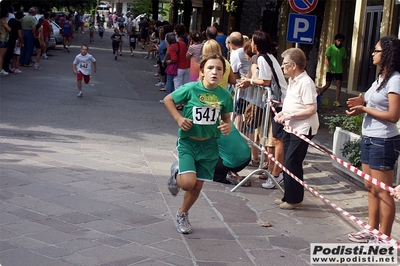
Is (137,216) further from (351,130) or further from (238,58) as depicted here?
(238,58)

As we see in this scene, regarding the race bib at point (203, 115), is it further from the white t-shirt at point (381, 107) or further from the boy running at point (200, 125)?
the white t-shirt at point (381, 107)

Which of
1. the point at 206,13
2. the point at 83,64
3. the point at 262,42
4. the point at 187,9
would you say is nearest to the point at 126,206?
the point at 262,42

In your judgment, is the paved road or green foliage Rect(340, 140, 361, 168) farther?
green foliage Rect(340, 140, 361, 168)

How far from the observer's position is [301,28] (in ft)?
37.6

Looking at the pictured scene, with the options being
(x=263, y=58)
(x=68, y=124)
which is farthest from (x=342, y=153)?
(x=68, y=124)

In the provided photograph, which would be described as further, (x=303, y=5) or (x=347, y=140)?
(x=303, y=5)

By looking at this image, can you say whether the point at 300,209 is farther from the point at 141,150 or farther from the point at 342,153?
the point at 141,150

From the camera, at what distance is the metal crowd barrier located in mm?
8195

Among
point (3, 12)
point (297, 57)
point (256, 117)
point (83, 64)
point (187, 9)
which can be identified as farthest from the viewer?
point (187, 9)

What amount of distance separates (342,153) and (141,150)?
3.15 meters

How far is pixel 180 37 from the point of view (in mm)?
15820

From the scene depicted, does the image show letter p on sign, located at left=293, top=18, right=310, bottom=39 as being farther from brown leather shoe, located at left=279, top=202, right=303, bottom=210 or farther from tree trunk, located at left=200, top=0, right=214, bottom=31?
tree trunk, located at left=200, top=0, right=214, bottom=31

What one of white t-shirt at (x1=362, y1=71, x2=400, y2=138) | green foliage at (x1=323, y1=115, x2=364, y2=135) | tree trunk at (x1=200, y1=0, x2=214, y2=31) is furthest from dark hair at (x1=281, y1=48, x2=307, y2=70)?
tree trunk at (x1=200, y1=0, x2=214, y2=31)

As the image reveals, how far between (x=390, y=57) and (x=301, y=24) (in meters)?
6.08
